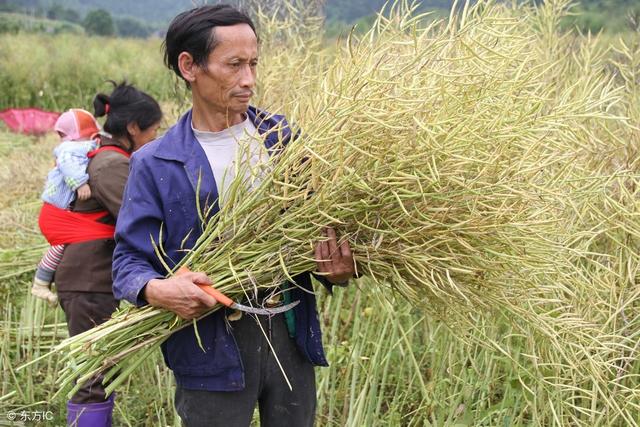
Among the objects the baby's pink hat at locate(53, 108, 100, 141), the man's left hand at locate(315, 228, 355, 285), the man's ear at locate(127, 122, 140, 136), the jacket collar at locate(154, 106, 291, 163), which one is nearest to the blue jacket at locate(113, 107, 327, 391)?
the jacket collar at locate(154, 106, 291, 163)

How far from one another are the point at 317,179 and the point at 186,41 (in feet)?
1.92

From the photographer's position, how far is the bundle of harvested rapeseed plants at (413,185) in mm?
1884

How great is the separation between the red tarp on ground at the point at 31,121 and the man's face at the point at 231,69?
27.1ft

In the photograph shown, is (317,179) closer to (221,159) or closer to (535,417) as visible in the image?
(221,159)

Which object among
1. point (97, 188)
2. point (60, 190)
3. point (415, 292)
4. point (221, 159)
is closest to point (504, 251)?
point (415, 292)

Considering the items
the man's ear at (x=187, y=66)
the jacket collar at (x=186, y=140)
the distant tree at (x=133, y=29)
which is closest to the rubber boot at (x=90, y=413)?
the jacket collar at (x=186, y=140)

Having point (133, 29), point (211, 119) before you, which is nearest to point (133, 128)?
point (211, 119)

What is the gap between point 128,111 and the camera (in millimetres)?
3451

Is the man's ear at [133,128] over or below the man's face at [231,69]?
below

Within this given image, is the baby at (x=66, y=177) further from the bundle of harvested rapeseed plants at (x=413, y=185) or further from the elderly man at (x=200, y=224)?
the bundle of harvested rapeseed plants at (x=413, y=185)

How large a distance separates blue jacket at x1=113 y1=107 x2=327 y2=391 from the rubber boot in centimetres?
117

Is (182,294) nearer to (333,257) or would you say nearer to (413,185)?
(333,257)

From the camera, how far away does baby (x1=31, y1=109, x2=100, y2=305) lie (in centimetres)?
333

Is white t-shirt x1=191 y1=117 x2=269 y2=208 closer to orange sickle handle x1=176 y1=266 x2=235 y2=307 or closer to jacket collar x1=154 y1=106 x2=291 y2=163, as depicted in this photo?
jacket collar x1=154 y1=106 x2=291 y2=163
